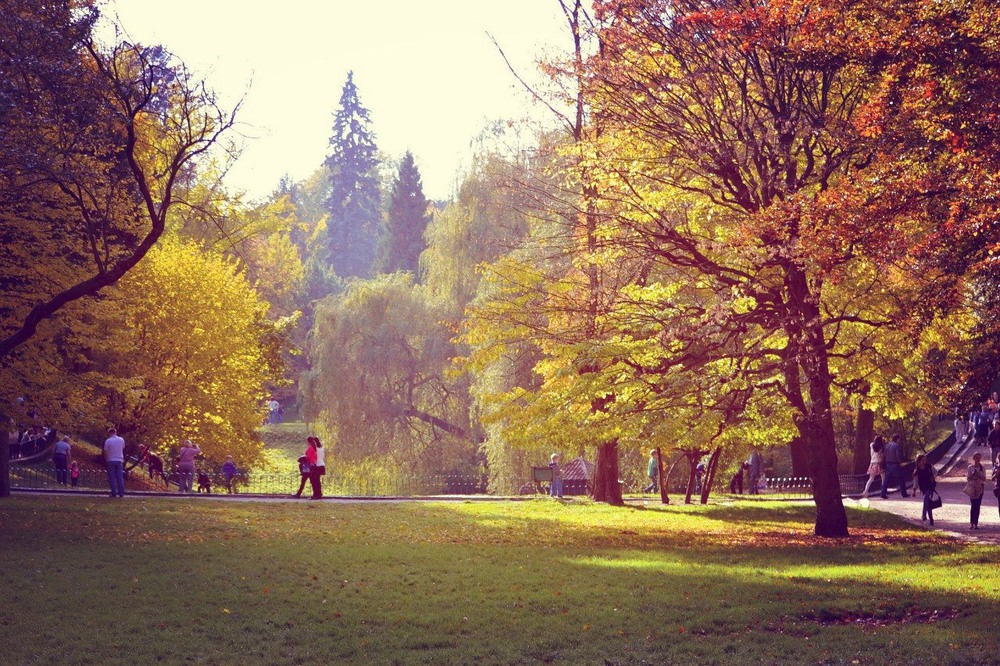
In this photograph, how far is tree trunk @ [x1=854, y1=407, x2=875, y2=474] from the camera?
117 ft

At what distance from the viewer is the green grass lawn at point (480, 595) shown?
417 inches

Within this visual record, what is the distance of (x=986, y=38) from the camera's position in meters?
13.2

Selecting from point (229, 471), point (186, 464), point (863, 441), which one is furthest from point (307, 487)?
point (863, 441)

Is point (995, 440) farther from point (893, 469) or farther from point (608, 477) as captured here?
point (608, 477)

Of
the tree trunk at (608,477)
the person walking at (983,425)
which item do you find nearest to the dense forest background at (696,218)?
the tree trunk at (608,477)

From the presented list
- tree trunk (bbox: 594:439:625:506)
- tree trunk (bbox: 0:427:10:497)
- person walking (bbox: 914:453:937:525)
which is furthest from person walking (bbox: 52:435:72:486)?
person walking (bbox: 914:453:937:525)

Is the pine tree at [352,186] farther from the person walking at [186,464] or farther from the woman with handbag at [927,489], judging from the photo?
the woman with handbag at [927,489]

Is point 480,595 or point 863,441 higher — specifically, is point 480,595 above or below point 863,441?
below

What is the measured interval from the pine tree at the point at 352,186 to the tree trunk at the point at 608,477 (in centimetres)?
9401

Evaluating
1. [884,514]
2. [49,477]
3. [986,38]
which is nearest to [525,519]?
[884,514]

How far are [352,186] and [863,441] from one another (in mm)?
99258

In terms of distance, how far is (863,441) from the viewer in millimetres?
35594

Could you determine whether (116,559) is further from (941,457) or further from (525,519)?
(941,457)

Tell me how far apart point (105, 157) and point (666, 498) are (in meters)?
16.4
